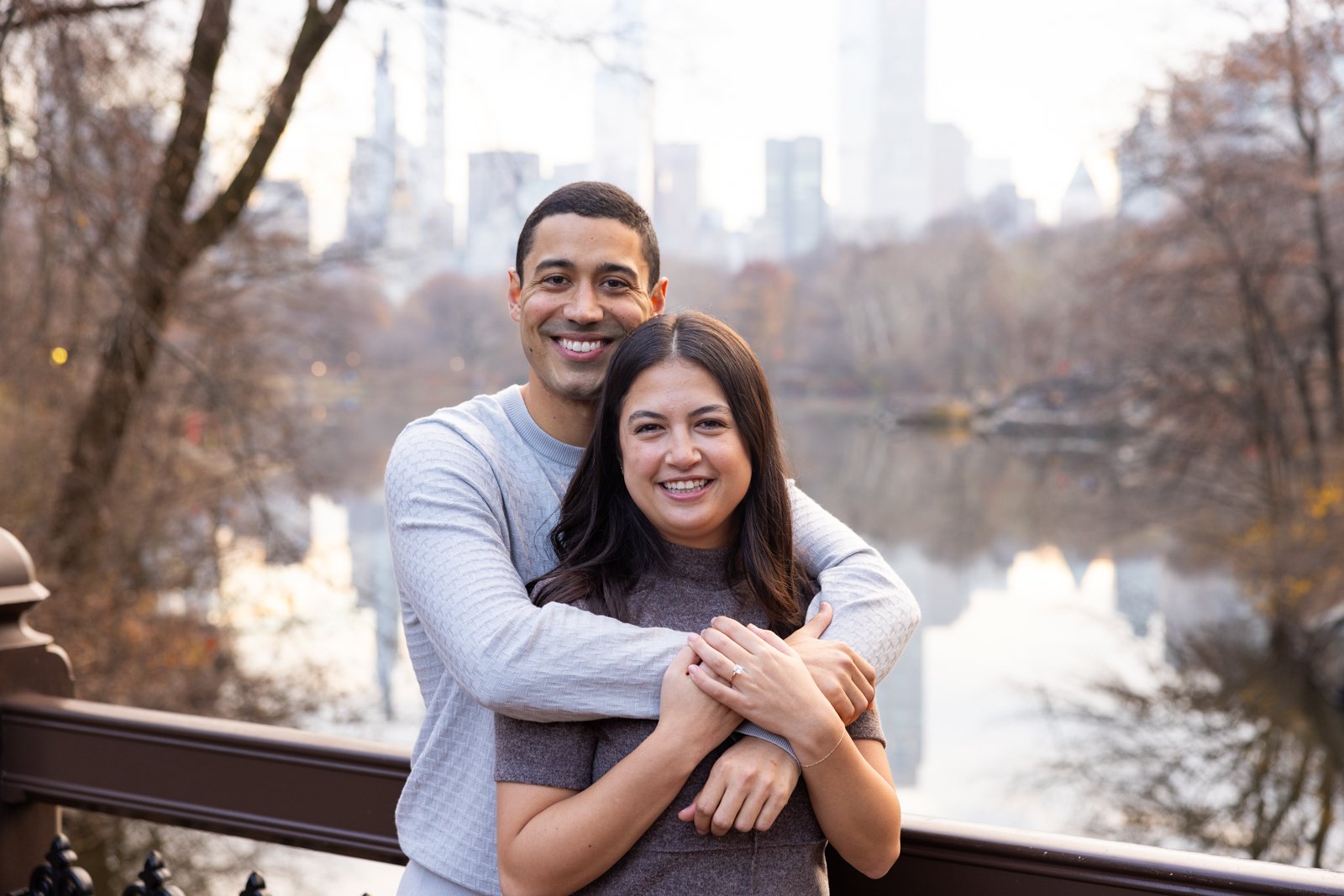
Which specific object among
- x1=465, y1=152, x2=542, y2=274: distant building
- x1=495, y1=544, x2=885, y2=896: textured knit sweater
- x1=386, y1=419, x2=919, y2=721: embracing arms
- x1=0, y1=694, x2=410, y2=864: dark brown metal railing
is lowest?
x1=0, y1=694, x2=410, y2=864: dark brown metal railing

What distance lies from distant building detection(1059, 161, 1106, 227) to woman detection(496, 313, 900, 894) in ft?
59.7

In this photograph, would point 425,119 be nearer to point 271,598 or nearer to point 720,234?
point 271,598

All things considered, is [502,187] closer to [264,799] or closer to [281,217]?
[281,217]

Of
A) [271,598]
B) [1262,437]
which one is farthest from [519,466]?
[1262,437]

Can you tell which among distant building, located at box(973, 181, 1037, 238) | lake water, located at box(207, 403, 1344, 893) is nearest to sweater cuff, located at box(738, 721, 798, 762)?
lake water, located at box(207, 403, 1344, 893)

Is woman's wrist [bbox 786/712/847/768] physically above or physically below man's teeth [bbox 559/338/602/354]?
below

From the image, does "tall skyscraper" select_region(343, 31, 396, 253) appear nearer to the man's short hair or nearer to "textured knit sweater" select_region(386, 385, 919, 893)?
the man's short hair

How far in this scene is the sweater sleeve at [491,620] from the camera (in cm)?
135

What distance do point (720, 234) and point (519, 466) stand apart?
34.2 feet

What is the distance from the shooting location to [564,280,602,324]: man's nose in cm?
177

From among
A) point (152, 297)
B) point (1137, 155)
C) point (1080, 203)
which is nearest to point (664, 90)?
point (152, 297)

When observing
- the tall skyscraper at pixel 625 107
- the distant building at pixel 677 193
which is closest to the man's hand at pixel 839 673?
the tall skyscraper at pixel 625 107

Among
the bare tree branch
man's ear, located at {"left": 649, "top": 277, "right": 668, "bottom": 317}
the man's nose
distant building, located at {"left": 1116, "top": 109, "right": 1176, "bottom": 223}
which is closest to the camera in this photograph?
the man's nose

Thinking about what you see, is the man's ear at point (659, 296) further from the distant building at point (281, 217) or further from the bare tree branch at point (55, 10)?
the distant building at point (281, 217)
